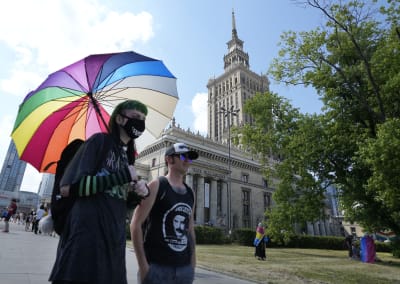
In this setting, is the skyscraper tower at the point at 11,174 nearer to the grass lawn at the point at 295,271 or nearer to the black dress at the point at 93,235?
the grass lawn at the point at 295,271

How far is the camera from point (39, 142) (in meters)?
3.33

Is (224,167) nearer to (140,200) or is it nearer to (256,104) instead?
(256,104)

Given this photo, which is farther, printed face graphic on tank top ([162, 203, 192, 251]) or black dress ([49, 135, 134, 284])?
printed face graphic on tank top ([162, 203, 192, 251])

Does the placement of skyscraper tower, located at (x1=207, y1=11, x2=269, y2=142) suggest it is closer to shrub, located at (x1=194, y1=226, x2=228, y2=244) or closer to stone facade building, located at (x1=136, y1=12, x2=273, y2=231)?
stone facade building, located at (x1=136, y1=12, x2=273, y2=231)

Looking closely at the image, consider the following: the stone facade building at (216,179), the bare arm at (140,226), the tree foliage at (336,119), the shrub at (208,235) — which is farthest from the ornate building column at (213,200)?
the bare arm at (140,226)

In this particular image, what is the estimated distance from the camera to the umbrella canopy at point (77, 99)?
3.34 m

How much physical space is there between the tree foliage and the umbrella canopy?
36.3ft

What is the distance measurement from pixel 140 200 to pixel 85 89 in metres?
2.02

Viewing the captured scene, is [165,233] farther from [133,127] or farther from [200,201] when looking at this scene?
[200,201]

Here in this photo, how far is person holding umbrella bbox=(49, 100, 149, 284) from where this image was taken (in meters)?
1.83

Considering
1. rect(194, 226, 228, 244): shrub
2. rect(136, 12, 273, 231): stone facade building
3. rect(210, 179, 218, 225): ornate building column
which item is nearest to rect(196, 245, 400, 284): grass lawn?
rect(194, 226, 228, 244): shrub

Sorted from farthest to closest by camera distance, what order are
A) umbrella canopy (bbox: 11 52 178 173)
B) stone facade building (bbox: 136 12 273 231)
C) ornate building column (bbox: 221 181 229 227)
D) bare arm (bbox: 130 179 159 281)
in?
ornate building column (bbox: 221 181 229 227) → stone facade building (bbox: 136 12 273 231) → umbrella canopy (bbox: 11 52 178 173) → bare arm (bbox: 130 179 159 281)

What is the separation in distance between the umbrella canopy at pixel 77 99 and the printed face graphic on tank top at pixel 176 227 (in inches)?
55.2

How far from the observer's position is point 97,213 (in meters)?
2.00
